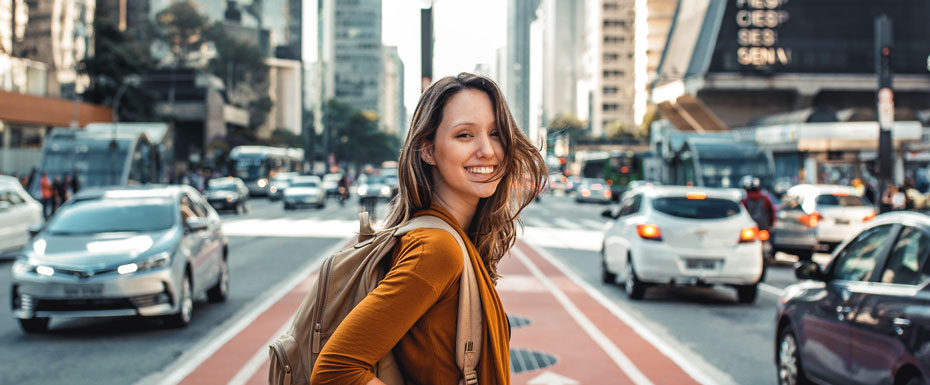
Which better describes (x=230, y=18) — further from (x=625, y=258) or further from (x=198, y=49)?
(x=625, y=258)

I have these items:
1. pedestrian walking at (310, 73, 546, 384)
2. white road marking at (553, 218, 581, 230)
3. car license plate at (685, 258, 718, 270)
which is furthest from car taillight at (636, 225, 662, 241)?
white road marking at (553, 218, 581, 230)

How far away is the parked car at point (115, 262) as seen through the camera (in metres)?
9.94

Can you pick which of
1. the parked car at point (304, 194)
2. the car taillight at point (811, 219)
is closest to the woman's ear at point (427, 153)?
the car taillight at point (811, 219)

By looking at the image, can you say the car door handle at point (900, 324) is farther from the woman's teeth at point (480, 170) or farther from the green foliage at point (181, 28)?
the green foliage at point (181, 28)

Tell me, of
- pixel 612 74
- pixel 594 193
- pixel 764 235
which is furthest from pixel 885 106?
pixel 612 74

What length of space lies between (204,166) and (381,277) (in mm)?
77104

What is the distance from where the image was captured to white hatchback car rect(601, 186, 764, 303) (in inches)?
504

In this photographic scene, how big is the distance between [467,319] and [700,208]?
38.0ft

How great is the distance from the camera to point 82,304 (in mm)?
9930

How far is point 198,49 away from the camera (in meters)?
109

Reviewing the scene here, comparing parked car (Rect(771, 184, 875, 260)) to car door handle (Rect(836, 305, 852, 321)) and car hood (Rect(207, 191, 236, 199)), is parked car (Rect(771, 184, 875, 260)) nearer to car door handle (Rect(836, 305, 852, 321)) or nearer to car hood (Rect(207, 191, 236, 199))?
car door handle (Rect(836, 305, 852, 321))

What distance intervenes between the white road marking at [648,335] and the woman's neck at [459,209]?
578 cm

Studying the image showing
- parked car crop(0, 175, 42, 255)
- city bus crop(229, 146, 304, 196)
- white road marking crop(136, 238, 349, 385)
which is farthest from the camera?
city bus crop(229, 146, 304, 196)

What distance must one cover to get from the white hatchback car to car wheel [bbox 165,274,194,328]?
574 cm
